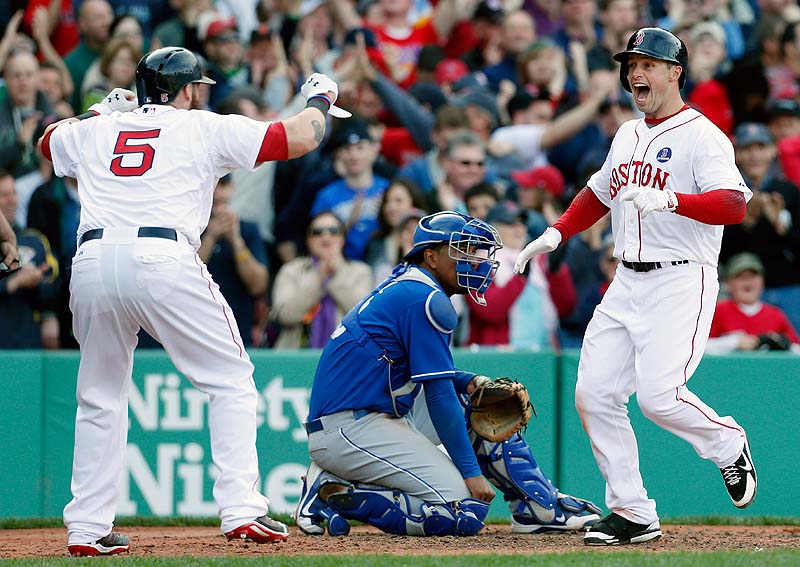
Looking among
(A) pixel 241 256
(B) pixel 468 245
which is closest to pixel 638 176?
(B) pixel 468 245

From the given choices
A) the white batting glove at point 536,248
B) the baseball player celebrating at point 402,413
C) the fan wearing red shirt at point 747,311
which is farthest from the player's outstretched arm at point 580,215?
the fan wearing red shirt at point 747,311

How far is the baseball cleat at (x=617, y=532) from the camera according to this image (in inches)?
223

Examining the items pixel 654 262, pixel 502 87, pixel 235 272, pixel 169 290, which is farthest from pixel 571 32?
pixel 169 290

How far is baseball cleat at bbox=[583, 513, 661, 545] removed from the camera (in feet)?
18.5

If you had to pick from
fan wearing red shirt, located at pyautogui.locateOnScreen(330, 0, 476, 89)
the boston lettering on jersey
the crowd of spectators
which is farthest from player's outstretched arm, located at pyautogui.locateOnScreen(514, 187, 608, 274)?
fan wearing red shirt, located at pyautogui.locateOnScreen(330, 0, 476, 89)

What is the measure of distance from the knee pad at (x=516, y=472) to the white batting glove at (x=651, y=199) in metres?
1.43

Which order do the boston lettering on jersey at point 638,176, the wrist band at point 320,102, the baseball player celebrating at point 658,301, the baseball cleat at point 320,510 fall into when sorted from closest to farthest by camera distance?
the baseball player celebrating at point 658,301 < the boston lettering on jersey at point 638,176 < the wrist band at point 320,102 < the baseball cleat at point 320,510

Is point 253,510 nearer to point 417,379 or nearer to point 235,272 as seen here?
point 417,379

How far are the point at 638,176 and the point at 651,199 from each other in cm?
52

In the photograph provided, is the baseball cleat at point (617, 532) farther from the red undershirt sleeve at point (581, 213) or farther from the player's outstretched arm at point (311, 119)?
the player's outstretched arm at point (311, 119)

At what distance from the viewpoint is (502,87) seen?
451 inches

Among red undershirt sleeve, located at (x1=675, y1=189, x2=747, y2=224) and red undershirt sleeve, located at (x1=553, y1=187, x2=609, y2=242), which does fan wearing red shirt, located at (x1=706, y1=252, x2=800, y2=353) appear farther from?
red undershirt sleeve, located at (x1=675, y1=189, x2=747, y2=224)

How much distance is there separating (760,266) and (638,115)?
7.07 feet

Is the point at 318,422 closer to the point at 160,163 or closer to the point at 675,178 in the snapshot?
the point at 160,163
